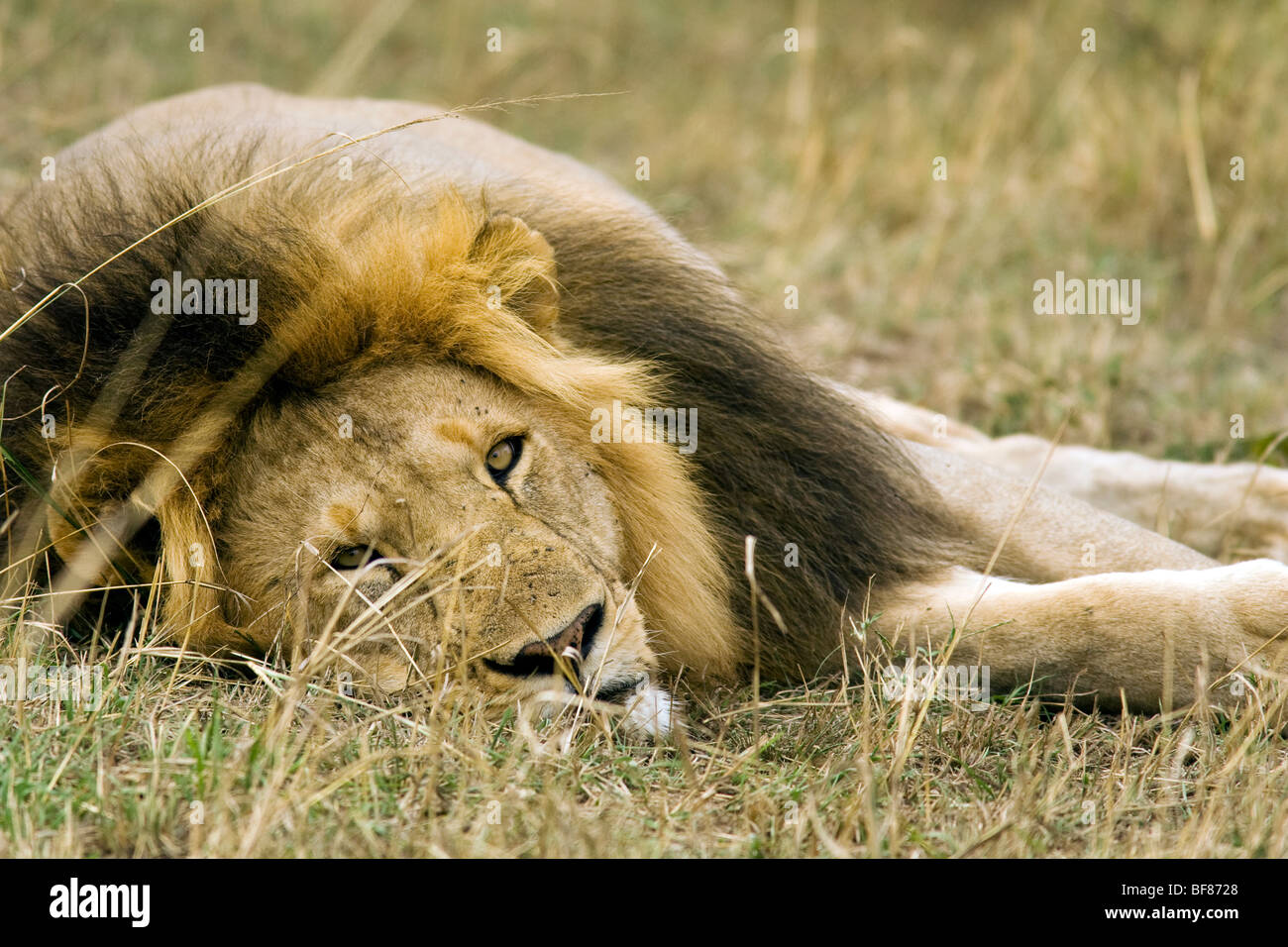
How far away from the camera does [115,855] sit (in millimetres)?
2234

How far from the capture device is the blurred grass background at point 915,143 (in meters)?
5.47

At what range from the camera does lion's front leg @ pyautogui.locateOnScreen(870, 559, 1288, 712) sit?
291 cm

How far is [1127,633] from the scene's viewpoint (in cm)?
296

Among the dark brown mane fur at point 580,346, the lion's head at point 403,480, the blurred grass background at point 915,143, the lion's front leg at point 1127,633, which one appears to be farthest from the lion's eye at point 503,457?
the blurred grass background at point 915,143

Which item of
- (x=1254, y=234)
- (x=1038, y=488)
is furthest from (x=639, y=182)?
(x=1038, y=488)

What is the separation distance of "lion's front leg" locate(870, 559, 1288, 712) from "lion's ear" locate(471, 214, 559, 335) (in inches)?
43.7

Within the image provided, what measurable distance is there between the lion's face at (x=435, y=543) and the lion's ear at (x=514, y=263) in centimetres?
22

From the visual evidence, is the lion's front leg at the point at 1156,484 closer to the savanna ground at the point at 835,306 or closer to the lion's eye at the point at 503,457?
the savanna ground at the point at 835,306

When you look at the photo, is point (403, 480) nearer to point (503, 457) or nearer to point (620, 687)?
point (503, 457)

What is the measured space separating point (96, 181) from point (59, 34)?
18.1 feet

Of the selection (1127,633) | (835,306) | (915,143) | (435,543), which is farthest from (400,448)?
(915,143)

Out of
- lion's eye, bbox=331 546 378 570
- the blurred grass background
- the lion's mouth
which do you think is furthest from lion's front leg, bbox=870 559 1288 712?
lion's eye, bbox=331 546 378 570

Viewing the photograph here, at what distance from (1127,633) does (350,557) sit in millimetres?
1706

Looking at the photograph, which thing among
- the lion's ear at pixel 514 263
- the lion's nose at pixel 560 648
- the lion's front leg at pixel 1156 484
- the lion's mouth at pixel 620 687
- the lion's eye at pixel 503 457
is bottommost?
the lion's mouth at pixel 620 687
